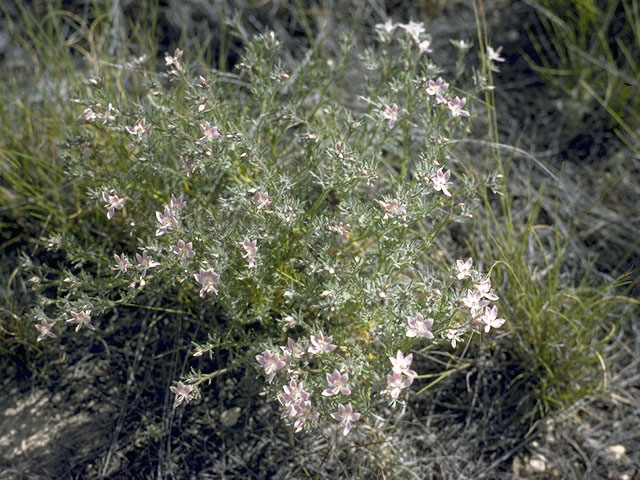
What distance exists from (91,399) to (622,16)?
3.50 m

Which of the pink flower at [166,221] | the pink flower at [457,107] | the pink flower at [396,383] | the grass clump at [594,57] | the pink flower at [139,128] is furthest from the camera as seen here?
the grass clump at [594,57]

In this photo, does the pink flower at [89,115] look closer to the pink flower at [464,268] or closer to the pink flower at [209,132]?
the pink flower at [209,132]

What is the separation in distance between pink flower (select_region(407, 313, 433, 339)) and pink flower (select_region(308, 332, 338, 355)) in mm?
248

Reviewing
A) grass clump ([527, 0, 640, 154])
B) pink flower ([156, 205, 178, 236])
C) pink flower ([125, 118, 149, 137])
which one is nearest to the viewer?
pink flower ([156, 205, 178, 236])

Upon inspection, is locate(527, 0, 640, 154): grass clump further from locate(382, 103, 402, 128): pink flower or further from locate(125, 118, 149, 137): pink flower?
locate(125, 118, 149, 137): pink flower

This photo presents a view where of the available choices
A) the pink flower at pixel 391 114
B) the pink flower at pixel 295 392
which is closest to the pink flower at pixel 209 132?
the pink flower at pixel 391 114

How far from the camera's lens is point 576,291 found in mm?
3135

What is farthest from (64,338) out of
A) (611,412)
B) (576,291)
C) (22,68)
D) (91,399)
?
(611,412)

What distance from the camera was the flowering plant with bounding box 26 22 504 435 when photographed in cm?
230

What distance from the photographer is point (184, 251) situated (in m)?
2.32

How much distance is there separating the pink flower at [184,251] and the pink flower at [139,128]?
41 cm

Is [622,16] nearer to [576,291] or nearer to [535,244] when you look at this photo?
[535,244]

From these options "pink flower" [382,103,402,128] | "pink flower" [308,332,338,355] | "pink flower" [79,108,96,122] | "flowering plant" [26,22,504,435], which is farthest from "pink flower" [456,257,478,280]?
"pink flower" [79,108,96,122]

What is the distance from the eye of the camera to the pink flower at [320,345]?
7.44ft
